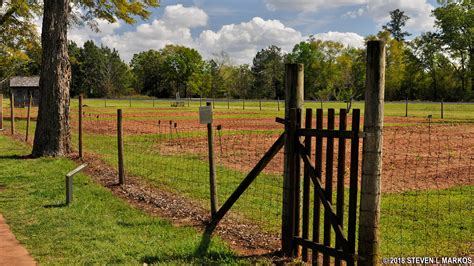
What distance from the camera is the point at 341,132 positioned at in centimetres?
453

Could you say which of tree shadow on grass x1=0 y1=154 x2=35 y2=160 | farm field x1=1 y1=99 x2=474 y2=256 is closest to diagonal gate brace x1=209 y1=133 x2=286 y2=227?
farm field x1=1 y1=99 x2=474 y2=256

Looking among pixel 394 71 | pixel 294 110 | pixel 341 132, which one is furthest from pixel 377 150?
pixel 394 71

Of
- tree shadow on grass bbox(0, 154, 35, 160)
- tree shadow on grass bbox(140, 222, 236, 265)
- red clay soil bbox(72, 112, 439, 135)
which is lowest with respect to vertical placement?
tree shadow on grass bbox(140, 222, 236, 265)

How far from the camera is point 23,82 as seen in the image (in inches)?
2325

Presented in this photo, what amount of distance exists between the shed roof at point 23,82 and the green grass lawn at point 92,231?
54.1m

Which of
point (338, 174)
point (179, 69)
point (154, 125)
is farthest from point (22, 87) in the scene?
point (338, 174)

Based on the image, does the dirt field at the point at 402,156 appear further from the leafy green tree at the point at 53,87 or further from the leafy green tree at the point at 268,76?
the leafy green tree at the point at 268,76

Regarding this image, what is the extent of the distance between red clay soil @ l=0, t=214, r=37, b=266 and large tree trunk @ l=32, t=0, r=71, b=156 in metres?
7.72

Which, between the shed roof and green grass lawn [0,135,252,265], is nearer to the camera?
green grass lawn [0,135,252,265]

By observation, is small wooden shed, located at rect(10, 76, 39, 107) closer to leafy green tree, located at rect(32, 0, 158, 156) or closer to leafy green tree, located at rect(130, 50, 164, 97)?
leafy green tree, located at rect(130, 50, 164, 97)

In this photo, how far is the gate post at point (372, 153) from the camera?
4.19 metres

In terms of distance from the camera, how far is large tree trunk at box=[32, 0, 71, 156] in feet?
45.3

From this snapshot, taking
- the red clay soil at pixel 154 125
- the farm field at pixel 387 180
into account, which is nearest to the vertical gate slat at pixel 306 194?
the farm field at pixel 387 180

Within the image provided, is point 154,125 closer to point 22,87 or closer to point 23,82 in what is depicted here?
point 22,87
